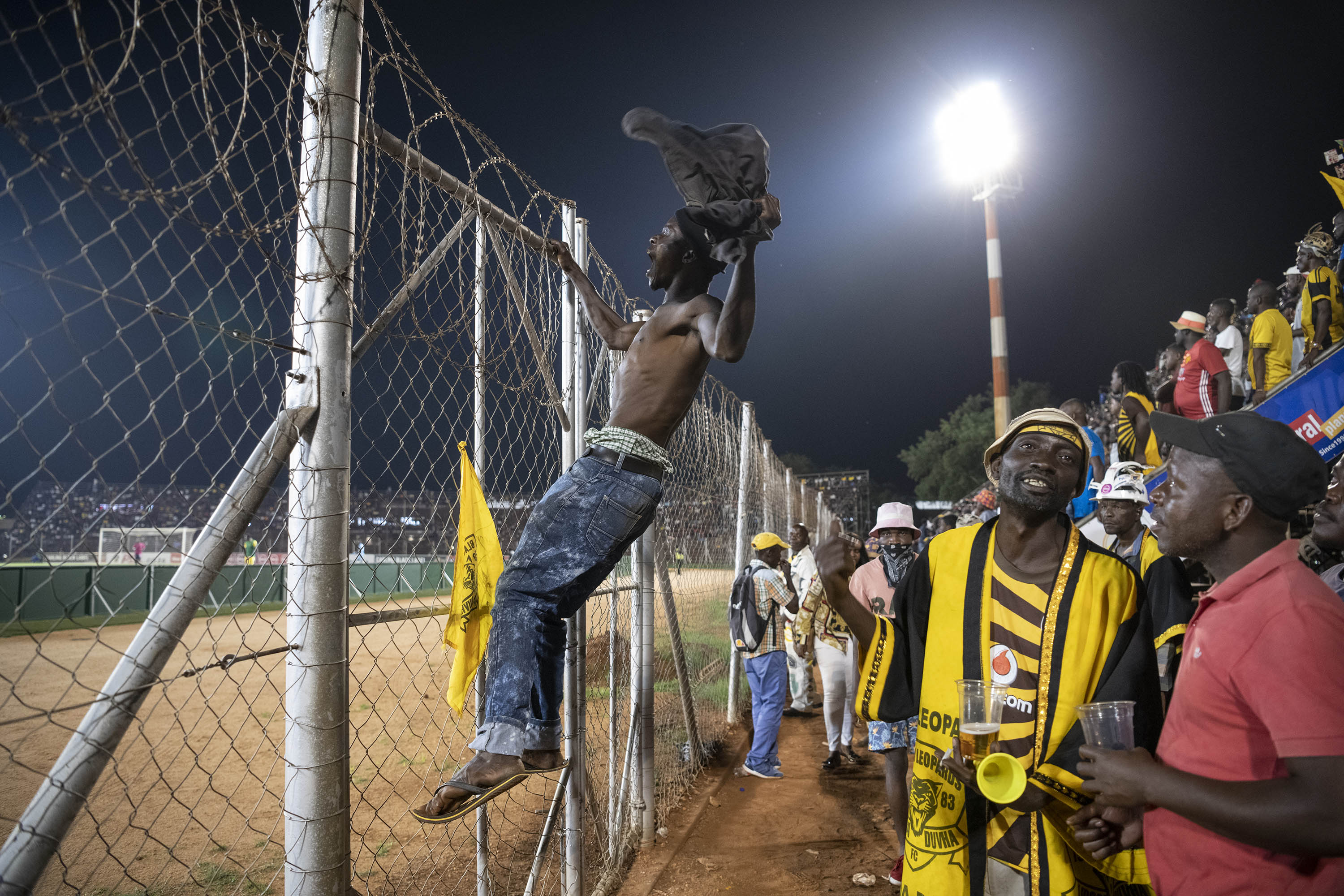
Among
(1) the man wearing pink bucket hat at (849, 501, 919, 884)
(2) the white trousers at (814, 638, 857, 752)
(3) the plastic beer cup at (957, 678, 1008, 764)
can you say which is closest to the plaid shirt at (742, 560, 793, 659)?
(2) the white trousers at (814, 638, 857, 752)

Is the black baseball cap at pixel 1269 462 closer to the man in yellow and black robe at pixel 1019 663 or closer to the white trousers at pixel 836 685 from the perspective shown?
the man in yellow and black robe at pixel 1019 663

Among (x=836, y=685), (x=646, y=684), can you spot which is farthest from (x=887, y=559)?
(x=646, y=684)

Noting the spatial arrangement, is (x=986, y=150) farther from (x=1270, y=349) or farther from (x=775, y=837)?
(x=775, y=837)

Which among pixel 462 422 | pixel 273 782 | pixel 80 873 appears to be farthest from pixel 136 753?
pixel 462 422

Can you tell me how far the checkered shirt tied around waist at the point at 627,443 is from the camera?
7.91ft

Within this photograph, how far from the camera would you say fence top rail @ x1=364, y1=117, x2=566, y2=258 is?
7.92ft

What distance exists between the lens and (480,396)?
3.01 meters

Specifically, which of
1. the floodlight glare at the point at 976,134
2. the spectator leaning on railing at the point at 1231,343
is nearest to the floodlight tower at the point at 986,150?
the floodlight glare at the point at 976,134

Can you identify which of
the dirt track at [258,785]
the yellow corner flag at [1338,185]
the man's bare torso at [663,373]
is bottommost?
the dirt track at [258,785]

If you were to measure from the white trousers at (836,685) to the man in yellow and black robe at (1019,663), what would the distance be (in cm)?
455

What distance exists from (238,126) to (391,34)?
799mm

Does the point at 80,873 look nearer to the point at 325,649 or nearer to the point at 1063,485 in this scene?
the point at 325,649

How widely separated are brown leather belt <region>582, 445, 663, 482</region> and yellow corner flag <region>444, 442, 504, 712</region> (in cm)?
50

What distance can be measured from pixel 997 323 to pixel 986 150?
492 centimetres
